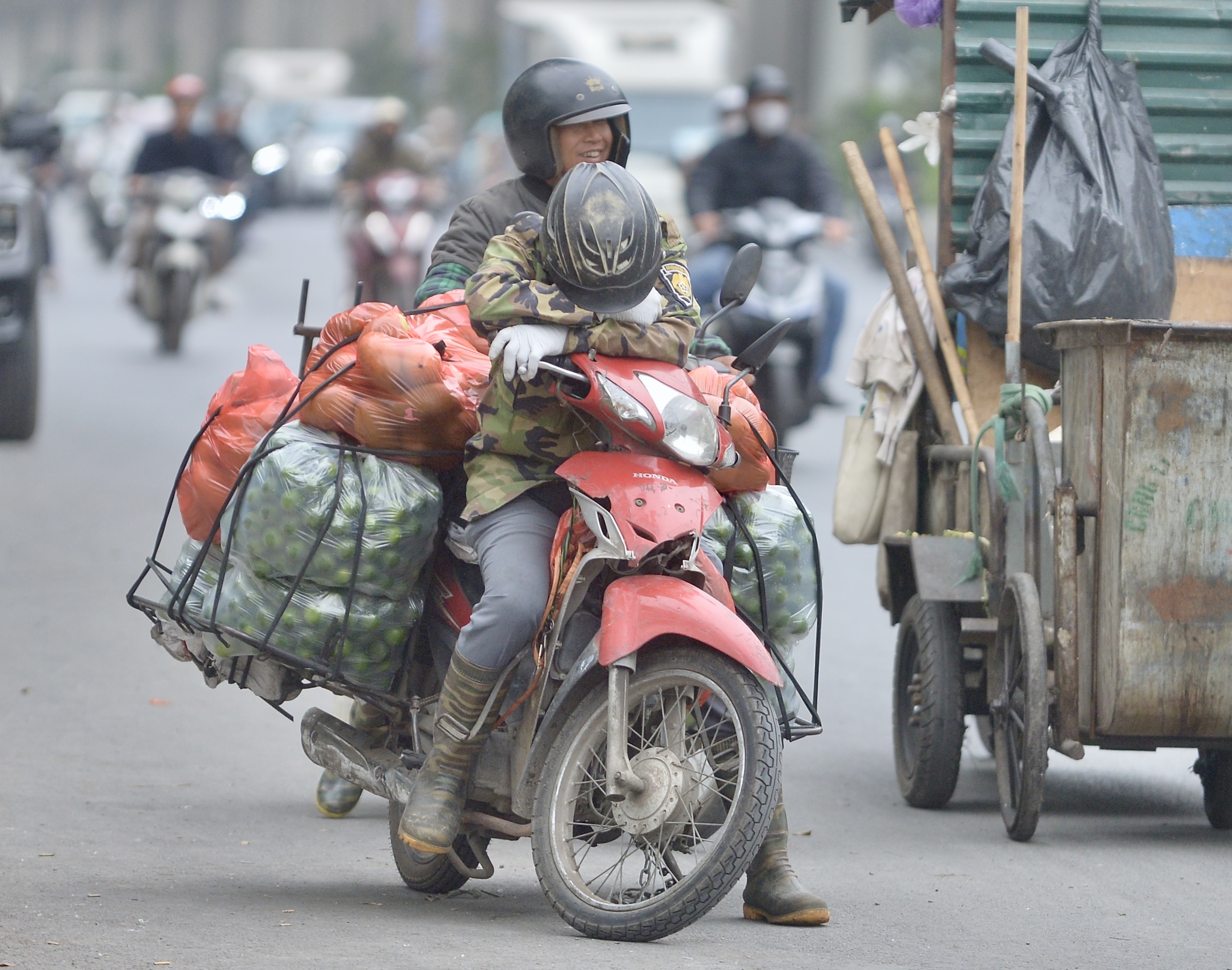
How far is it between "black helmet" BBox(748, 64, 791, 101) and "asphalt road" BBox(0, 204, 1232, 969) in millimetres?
3273

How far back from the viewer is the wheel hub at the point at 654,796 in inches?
166

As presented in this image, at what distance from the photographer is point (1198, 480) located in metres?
5.18

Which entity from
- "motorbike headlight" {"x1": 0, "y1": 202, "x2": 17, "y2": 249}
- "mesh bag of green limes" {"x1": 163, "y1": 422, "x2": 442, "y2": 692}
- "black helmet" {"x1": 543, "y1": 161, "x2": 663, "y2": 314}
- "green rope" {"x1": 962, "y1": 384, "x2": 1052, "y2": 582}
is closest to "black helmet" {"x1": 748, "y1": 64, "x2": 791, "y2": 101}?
"motorbike headlight" {"x1": 0, "y1": 202, "x2": 17, "y2": 249}

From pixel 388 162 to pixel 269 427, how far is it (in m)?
13.4

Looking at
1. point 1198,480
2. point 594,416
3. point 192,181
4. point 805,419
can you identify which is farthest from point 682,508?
point 192,181

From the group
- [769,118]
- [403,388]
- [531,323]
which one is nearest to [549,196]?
[403,388]

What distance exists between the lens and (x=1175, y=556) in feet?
17.0

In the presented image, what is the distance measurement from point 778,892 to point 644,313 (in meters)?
1.30

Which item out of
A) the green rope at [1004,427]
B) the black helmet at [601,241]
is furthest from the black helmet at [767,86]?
the black helmet at [601,241]

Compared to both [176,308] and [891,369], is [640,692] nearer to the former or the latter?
[891,369]

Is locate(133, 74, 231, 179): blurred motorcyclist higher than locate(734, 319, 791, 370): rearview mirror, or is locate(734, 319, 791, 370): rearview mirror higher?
locate(133, 74, 231, 179): blurred motorcyclist

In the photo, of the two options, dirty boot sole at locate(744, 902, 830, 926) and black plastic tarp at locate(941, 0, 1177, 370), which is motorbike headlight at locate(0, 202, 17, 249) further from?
dirty boot sole at locate(744, 902, 830, 926)

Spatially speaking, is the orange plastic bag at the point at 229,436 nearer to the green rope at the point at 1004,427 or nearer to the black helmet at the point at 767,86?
the green rope at the point at 1004,427

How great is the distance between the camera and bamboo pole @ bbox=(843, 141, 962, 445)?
644 centimetres
